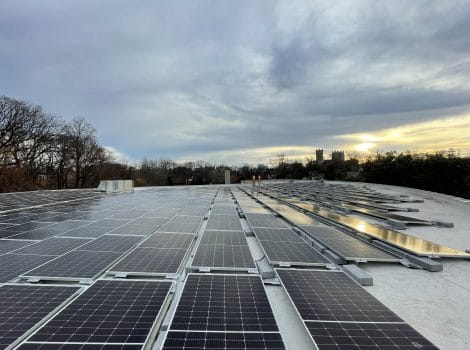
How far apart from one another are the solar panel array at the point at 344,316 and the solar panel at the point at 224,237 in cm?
280

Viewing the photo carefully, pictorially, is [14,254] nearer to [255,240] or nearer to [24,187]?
[255,240]

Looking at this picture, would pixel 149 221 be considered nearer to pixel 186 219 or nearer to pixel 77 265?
pixel 186 219

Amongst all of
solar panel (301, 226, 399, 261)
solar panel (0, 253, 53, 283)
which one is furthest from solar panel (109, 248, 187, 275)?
solar panel (301, 226, 399, 261)

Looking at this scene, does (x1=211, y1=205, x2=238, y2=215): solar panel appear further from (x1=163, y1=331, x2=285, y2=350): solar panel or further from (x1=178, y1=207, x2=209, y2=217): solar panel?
(x1=163, y1=331, x2=285, y2=350): solar panel

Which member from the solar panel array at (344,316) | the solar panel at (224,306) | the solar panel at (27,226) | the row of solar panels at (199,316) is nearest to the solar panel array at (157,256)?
the row of solar panels at (199,316)

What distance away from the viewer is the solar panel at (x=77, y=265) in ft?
17.3

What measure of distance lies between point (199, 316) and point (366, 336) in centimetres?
221

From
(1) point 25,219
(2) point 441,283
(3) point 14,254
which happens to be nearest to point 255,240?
(2) point 441,283

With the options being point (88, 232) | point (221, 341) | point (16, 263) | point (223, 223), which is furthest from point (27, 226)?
point (221, 341)

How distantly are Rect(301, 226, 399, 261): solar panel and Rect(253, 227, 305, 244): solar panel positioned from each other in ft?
1.78

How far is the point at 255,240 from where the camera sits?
8.51 m

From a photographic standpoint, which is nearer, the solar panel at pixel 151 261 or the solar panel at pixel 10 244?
the solar panel at pixel 151 261

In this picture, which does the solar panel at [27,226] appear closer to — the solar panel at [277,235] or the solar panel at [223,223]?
the solar panel at [223,223]

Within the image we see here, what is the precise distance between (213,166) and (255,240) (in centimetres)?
8762
